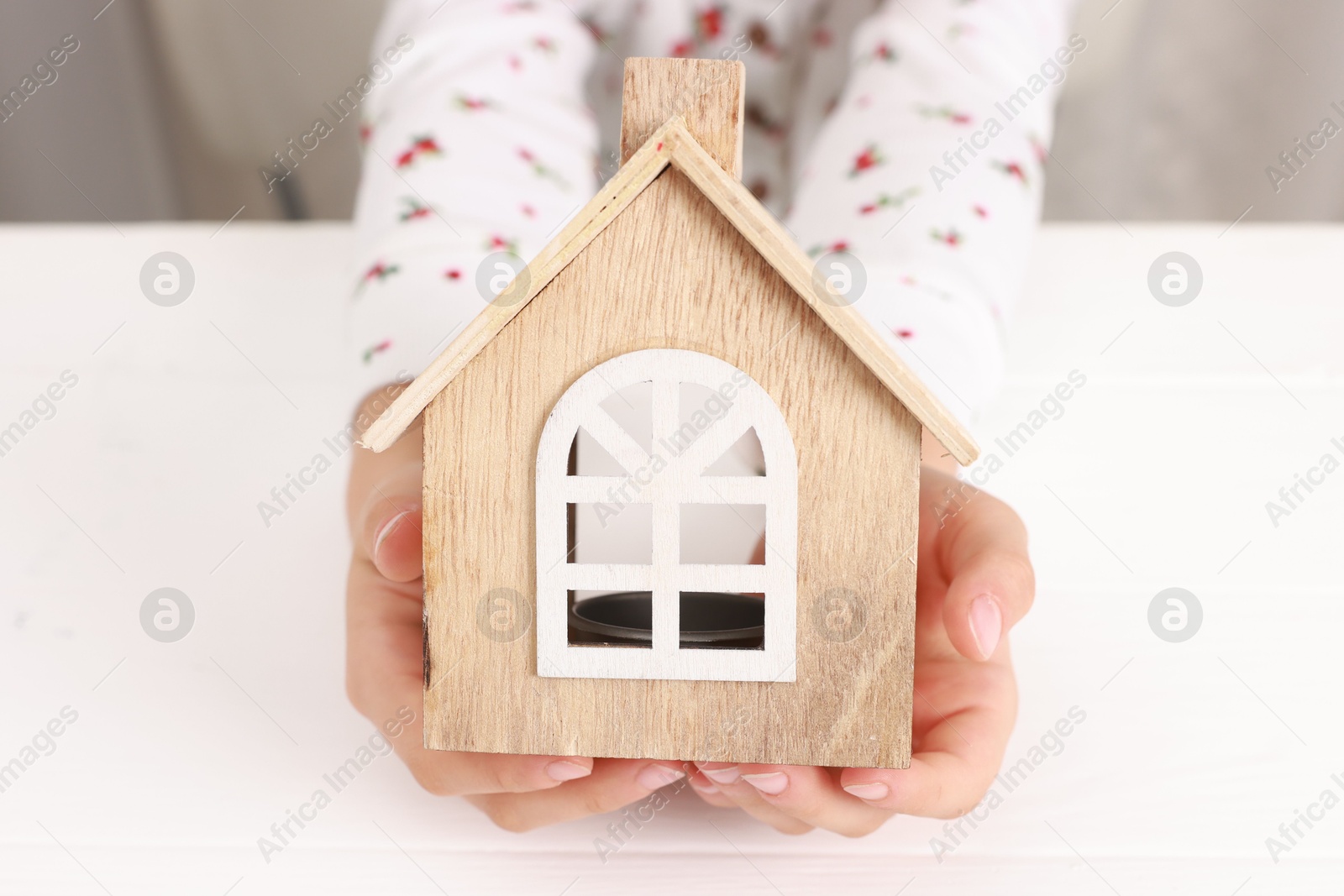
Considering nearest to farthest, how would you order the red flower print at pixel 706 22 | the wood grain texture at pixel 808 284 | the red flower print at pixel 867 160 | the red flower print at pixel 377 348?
the wood grain texture at pixel 808 284, the red flower print at pixel 377 348, the red flower print at pixel 867 160, the red flower print at pixel 706 22

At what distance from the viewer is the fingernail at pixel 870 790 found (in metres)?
0.39

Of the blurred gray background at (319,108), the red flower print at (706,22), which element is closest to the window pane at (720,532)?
the red flower print at (706,22)

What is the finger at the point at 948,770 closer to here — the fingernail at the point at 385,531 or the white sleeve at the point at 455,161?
the fingernail at the point at 385,531

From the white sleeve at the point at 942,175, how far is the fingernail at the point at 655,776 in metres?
0.27

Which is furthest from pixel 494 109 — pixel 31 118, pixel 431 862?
pixel 31 118

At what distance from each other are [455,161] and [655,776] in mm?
407

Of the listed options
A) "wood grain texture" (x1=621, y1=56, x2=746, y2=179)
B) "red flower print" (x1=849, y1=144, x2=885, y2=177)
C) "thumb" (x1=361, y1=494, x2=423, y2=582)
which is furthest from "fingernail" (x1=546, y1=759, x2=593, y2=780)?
"red flower print" (x1=849, y1=144, x2=885, y2=177)

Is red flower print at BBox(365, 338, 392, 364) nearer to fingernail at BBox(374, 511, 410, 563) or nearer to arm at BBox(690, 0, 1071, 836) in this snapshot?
fingernail at BBox(374, 511, 410, 563)

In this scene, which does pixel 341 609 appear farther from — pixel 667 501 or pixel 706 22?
pixel 706 22

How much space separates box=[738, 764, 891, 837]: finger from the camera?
39 centimetres

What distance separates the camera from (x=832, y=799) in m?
0.41

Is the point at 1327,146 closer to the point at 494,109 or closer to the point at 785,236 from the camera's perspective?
the point at 494,109

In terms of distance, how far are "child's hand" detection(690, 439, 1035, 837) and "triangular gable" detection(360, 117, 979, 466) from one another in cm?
8

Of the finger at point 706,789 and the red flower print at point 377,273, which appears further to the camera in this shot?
the red flower print at point 377,273
